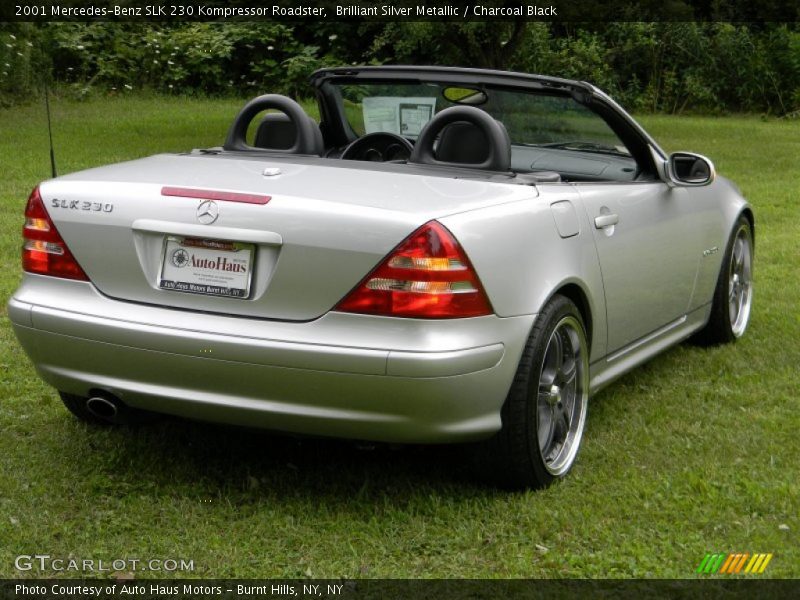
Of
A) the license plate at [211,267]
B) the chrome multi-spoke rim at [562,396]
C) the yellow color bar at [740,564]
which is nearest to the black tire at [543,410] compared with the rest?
the chrome multi-spoke rim at [562,396]

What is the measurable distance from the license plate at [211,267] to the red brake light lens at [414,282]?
0.33m

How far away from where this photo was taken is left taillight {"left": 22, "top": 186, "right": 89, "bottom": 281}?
14.5 feet

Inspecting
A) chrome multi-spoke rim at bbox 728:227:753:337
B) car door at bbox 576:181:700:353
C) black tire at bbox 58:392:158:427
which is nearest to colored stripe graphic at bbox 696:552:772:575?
car door at bbox 576:181:700:353

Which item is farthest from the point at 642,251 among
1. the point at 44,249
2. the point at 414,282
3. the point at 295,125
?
the point at 44,249

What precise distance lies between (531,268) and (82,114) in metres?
15.1

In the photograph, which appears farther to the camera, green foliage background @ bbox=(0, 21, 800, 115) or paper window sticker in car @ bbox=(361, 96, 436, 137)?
green foliage background @ bbox=(0, 21, 800, 115)

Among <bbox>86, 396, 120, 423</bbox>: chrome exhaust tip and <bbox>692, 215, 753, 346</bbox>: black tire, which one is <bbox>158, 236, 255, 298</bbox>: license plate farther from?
<bbox>692, 215, 753, 346</bbox>: black tire

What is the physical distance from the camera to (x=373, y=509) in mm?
4445

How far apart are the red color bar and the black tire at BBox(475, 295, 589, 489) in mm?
1001

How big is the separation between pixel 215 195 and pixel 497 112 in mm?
1662

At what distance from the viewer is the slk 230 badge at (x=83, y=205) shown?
4348 millimetres

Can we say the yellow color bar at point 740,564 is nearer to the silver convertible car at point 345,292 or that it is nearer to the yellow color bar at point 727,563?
the yellow color bar at point 727,563

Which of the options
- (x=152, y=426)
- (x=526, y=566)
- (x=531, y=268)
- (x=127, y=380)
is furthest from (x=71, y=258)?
(x=526, y=566)

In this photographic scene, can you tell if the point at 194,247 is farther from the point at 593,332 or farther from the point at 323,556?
the point at 593,332
